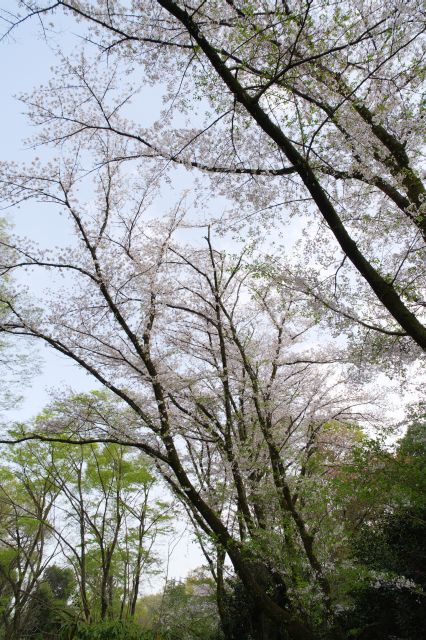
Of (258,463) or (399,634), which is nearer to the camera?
(399,634)

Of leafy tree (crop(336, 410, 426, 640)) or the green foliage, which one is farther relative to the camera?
the green foliage

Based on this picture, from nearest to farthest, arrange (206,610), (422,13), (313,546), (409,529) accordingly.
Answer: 1. (422,13)
2. (409,529)
3. (313,546)
4. (206,610)

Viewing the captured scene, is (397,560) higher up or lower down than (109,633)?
higher up

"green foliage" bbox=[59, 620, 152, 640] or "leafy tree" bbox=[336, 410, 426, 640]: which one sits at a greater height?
"leafy tree" bbox=[336, 410, 426, 640]

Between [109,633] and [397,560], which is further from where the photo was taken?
[109,633]

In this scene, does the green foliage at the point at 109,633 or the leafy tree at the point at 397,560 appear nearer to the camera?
the leafy tree at the point at 397,560

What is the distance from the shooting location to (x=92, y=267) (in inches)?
264

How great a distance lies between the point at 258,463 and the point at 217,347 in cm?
265

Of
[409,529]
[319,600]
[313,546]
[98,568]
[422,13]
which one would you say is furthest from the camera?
[98,568]

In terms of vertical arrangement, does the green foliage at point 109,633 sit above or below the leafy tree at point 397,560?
below

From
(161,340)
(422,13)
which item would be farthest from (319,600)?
(422,13)

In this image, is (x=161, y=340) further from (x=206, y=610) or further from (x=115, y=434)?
(x=206, y=610)

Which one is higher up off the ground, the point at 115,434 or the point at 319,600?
the point at 115,434

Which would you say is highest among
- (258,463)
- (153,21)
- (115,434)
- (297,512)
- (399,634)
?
(153,21)
